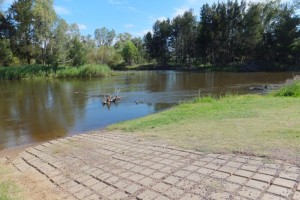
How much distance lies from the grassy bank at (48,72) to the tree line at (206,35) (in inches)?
101

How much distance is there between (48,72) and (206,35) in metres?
29.1

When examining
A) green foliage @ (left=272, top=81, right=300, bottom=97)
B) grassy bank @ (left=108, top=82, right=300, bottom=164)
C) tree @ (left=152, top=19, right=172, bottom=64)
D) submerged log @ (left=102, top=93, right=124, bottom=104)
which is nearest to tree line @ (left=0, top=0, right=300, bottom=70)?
tree @ (left=152, top=19, right=172, bottom=64)

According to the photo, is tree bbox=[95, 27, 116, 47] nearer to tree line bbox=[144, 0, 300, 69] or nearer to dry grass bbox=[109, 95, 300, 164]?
tree line bbox=[144, 0, 300, 69]

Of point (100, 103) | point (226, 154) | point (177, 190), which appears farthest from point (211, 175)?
point (100, 103)

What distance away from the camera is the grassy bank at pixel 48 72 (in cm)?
4088

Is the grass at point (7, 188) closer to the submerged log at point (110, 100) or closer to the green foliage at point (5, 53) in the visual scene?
the submerged log at point (110, 100)

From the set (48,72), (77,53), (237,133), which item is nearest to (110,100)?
(237,133)

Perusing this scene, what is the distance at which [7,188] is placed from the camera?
15.4ft

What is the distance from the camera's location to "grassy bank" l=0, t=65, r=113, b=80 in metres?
40.9

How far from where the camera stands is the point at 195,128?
24.8 ft

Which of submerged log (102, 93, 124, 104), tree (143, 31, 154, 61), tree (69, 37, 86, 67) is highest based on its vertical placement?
tree (143, 31, 154, 61)

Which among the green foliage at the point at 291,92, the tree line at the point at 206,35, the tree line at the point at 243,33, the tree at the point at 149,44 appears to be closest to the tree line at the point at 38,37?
the tree line at the point at 206,35

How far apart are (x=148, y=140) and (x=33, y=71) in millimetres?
38855

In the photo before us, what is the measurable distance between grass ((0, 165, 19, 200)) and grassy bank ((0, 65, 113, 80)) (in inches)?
1464
